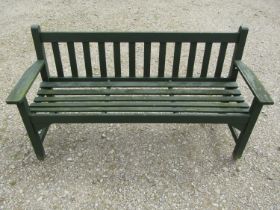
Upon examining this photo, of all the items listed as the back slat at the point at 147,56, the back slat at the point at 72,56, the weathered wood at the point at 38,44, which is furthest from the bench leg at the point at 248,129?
the weathered wood at the point at 38,44

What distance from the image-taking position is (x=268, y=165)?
329cm

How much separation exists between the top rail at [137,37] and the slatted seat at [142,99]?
536 mm

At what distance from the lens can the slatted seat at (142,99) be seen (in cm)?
296

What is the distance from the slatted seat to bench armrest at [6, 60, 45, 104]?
0.90 feet

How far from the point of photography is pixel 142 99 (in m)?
3.11

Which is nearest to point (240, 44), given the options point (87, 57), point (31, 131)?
point (87, 57)

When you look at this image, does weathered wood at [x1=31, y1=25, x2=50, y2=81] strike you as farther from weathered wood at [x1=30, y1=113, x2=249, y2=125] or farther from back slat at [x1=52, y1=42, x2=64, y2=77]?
weathered wood at [x1=30, y1=113, x2=249, y2=125]

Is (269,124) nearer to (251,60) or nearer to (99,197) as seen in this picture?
(251,60)

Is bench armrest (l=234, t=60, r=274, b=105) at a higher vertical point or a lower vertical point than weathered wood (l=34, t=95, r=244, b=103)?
higher

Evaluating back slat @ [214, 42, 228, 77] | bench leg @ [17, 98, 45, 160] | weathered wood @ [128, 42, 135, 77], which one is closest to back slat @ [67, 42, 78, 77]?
weathered wood @ [128, 42, 135, 77]

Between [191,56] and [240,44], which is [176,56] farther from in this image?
[240,44]

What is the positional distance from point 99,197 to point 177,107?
49.2 inches

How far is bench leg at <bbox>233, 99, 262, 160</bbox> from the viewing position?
2.78 meters

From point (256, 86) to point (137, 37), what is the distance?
137 centimetres
